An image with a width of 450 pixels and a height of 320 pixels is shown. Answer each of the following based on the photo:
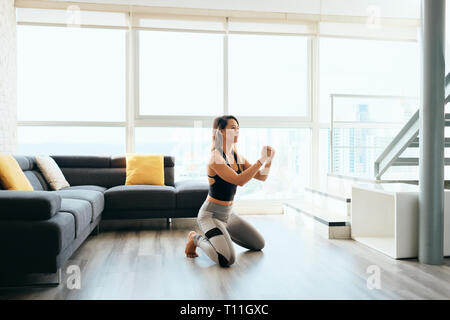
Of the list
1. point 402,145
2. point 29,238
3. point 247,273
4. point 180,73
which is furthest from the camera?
point 180,73

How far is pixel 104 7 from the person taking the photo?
478 cm

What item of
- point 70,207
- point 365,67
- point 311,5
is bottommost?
point 70,207

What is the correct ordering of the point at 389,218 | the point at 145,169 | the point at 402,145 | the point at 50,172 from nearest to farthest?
the point at 389,218
the point at 402,145
the point at 50,172
the point at 145,169

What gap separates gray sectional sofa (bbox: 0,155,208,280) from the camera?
6.68 feet

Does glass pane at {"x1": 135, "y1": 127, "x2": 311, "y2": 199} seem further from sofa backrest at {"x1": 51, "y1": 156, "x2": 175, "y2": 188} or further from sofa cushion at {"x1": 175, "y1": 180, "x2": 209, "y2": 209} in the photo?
sofa cushion at {"x1": 175, "y1": 180, "x2": 209, "y2": 209}

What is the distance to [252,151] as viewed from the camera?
517 centimetres

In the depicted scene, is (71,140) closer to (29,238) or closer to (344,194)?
(29,238)

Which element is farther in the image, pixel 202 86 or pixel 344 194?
pixel 202 86

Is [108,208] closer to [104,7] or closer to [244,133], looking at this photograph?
[244,133]

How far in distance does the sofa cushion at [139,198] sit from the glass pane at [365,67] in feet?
8.48

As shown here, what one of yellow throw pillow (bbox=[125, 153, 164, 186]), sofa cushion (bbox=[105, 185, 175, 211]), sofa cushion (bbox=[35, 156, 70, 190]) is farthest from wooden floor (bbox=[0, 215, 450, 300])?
yellow throw pillow (bbox=[125, 153, 164, 186])

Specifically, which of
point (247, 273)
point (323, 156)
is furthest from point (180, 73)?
point (247, 273)

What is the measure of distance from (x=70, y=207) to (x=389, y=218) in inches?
102
